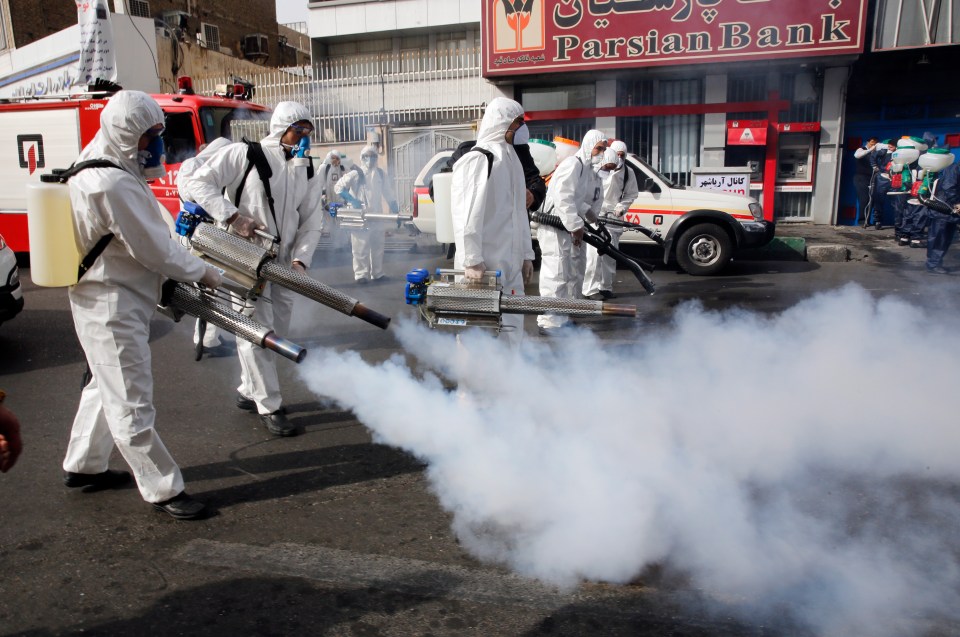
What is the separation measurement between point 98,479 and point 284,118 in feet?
7.66

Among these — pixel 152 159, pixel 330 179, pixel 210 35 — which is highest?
pixel 210 35

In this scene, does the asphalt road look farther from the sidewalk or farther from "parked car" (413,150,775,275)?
the sidewalk

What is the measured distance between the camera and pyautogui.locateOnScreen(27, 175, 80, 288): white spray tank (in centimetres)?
315

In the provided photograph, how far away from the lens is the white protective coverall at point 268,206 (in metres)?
4.28

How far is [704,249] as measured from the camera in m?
10.0

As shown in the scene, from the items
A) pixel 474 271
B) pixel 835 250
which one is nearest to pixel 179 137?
pixel 474 271

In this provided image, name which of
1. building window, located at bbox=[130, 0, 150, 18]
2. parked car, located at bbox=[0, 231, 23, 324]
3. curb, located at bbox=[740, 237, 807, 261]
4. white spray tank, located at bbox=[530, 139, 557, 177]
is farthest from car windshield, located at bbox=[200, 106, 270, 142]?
building window, located at bbox=[130, 0, 150, 18]

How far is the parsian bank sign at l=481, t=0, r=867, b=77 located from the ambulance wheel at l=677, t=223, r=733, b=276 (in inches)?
241

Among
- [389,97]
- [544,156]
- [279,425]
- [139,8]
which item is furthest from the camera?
[139,8]

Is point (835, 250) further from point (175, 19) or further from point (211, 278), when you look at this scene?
point (175, 19)

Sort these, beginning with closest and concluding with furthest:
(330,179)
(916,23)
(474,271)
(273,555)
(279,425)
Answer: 1. (273,555)
2. (474,271)
3. (279,425)
4. (330,179)
5. (916,23)

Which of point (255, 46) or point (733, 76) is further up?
point (255, 46)

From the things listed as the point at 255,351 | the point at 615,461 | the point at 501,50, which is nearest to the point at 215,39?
the point at 501,50

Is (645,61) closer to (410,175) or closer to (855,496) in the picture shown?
(410,175)
